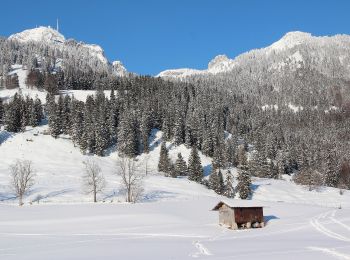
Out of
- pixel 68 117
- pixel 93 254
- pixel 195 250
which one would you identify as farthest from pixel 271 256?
pixel 68 117

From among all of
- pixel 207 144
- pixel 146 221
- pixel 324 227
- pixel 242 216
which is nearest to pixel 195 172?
pixel 207 144

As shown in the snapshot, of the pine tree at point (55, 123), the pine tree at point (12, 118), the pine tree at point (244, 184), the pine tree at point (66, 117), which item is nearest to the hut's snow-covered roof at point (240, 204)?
the pine tree at point (244, 184)

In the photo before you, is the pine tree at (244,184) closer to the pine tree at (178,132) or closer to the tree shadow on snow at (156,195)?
the tree shadow on snow at (156,195)

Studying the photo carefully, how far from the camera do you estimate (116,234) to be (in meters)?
50.0

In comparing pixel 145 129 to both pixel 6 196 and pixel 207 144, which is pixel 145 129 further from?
pixel 6 196

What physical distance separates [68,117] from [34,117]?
36.3 ft

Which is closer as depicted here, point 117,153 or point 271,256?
point 271,256

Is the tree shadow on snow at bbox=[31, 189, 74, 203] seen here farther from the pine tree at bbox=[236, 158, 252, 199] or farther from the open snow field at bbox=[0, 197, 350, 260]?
the pine tree at bbox=[236, 158, 252, 199]

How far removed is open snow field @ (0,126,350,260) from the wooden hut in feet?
6.57

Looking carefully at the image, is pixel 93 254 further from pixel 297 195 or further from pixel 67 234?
Result: pixel 297 195

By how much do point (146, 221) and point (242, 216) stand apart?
43.8 feet

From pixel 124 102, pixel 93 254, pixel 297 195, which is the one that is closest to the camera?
pixel 93 254

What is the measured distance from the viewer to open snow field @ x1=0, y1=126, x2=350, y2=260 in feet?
112

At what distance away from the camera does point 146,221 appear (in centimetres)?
6134
